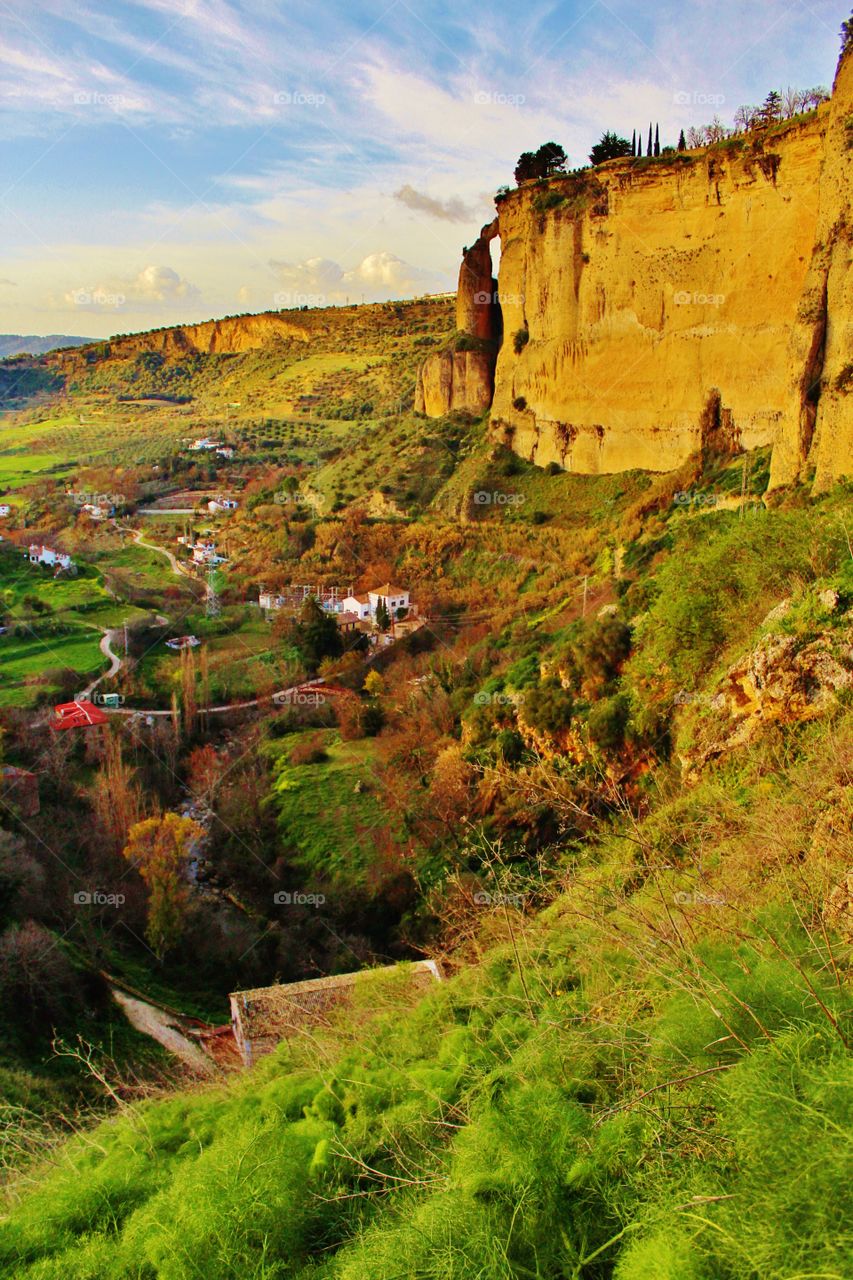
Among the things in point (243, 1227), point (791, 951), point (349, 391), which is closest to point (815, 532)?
point (791, 951)

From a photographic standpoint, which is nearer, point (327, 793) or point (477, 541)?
point (327, 793)

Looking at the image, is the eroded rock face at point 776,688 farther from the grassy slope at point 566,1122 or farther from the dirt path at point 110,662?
the dirt path at point 110,662

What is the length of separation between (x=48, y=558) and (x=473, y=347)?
61.8ft

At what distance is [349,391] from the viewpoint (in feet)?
176

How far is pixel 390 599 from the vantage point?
2444 centimetres

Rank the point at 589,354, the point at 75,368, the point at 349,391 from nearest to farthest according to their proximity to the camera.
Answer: the point at 589,354
the point at 349,391
the point at 75,368

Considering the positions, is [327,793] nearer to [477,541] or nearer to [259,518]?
[477,541]

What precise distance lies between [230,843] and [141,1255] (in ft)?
37.7

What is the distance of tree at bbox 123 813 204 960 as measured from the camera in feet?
36.9

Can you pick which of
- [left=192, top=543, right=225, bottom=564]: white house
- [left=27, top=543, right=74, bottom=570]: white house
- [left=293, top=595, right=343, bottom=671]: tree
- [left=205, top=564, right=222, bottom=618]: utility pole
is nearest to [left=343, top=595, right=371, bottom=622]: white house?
[left=293, top=595, right=343, bottom=671]: tree

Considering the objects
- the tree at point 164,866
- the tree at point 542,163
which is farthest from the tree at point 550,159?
the tree at point 164,866

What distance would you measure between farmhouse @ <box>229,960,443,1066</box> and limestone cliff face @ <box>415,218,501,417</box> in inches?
1034

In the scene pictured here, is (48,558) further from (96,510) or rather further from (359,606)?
(359,606)

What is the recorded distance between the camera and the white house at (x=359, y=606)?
2448 centimetres
